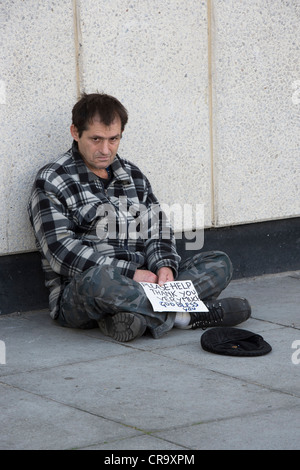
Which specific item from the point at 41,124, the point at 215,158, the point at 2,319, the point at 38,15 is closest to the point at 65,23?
the point at 38,15

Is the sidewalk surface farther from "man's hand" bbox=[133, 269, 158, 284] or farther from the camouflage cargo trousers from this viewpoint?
"man's hand" bbox=[133, 269, 158, 284]

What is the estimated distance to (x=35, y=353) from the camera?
4.40 metres

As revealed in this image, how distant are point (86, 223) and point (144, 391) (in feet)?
4.31

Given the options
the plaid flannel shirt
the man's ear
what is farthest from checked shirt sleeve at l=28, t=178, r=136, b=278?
the man's ear

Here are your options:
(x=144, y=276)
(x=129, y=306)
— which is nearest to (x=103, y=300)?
(x=129, y=306)

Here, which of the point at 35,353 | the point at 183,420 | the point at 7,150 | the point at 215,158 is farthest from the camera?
the point at 215,158

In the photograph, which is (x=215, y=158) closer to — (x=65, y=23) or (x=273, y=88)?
(x=273, y=88)

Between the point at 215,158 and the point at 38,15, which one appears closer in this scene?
the point at 38,15

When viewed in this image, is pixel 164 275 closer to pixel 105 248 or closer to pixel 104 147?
pixel 105 248

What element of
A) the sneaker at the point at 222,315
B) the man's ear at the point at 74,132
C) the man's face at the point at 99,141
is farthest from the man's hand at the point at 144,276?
the man's ear at the point at 74,132

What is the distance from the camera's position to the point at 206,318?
4.77m

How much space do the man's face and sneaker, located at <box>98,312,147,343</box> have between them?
861mm

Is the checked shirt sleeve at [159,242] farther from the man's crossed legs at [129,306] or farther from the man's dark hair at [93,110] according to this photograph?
the man's dark hair at [93,110]

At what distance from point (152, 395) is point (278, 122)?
2823 mm
